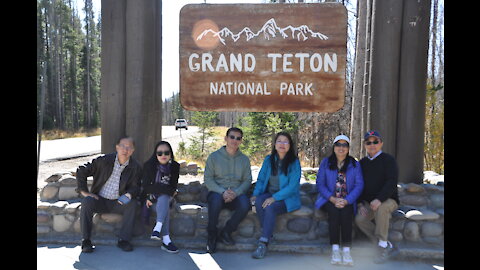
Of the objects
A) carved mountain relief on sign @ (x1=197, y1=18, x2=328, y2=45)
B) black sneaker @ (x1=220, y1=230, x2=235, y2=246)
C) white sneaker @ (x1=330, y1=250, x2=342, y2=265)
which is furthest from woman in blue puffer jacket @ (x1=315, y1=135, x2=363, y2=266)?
carved mountain relief on sign @ (x1=197, y1=18, x2=328, y2=45)

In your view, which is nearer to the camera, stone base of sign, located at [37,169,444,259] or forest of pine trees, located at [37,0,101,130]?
stone base of sign, located at [37,169,444,259]

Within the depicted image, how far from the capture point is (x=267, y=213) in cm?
364

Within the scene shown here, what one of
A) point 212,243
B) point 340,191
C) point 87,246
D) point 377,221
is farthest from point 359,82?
point 87,246

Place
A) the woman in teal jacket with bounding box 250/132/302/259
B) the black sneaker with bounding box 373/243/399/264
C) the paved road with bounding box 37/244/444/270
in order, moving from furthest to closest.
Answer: the woman in teal jacket with bounding box 250/132/302/259 < the black sneaker with bounding box 373/243/399/264 < the paved road with bounding box 37/244/444/270

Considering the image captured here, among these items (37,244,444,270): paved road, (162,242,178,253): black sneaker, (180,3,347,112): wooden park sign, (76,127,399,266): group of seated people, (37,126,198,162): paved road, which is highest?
(180,3,347,112): wooden park sign

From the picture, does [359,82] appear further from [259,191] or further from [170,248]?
[170,248]

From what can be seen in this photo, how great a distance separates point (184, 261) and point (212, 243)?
359 mm

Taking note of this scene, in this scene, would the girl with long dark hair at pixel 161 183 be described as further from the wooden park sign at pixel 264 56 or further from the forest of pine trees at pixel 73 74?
the forest of pine trees at pixel 73 74

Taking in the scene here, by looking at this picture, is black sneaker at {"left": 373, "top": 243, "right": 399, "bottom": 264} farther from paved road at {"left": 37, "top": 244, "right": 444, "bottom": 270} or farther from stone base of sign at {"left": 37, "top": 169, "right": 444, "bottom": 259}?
stone base of sign at {"left": 37, "top": 169, "right": 444, "bottom": 259}

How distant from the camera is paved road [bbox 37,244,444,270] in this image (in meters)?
3.25

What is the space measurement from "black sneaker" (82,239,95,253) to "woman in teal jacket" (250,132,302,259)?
1713 mm
